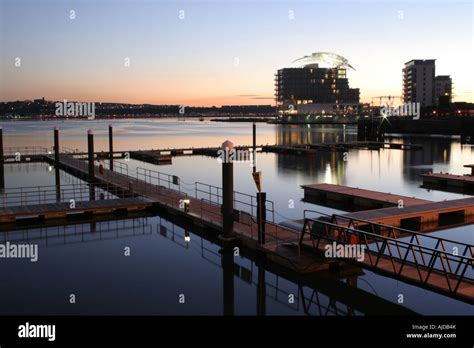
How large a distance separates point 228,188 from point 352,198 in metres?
11.7

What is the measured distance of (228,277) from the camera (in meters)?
17.0

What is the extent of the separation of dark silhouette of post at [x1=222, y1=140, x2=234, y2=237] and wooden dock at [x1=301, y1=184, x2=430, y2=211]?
913 cm

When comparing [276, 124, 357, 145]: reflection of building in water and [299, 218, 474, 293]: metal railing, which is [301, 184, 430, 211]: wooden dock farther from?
[276, 124, 357, 145]: reflection of building in water

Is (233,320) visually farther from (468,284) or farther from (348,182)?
(348,182)

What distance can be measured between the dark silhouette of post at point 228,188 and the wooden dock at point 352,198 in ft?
30.0

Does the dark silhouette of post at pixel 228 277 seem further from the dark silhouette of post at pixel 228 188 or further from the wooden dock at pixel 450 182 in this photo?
the wooden dock at pixel 450 182

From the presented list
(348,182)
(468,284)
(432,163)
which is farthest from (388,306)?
(432,163)

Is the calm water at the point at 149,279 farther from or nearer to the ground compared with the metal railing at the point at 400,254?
nearer to the ground

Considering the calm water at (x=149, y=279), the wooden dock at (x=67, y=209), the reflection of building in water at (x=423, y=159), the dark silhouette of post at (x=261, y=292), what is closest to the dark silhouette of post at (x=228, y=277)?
the calm water at (x=149, y=279)

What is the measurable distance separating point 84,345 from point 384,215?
1410 centimetres

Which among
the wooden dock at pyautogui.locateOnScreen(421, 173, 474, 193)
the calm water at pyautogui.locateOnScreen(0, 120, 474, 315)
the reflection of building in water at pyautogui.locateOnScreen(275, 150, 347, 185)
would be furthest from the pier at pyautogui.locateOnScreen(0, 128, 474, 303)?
the reflection of building in water at pyautogui.locateOnScreen(275, 150, 347, 185)

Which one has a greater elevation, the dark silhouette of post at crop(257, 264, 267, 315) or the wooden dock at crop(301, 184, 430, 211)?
the wooden dock at crop(301, 184, 430, 211)

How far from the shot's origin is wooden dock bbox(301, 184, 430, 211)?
25538 millimetres

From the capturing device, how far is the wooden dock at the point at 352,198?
25538 mm
